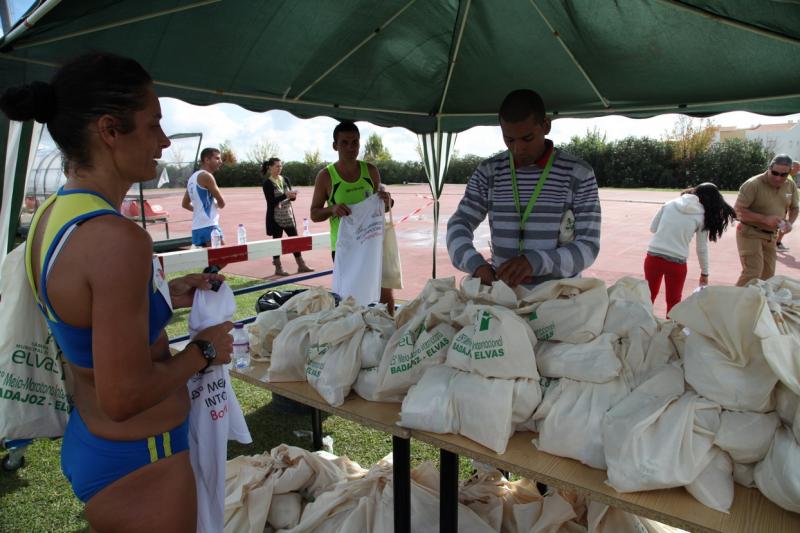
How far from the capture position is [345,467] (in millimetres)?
2486

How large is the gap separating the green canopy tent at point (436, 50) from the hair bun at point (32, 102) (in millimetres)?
842

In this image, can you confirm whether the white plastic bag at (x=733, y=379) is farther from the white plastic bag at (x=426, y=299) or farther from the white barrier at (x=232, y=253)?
the white barrier at (x=232, y=253)

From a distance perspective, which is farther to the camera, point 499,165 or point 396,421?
point 499,165

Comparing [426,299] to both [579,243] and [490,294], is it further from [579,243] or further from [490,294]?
[579,243]

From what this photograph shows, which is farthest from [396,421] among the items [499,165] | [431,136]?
[431,136]

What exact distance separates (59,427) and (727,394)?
74.8 inches

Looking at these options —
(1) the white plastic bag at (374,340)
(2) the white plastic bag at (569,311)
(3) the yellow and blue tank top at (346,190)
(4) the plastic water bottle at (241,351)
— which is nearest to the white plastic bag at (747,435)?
(2) the white plastic bag at (569,311)

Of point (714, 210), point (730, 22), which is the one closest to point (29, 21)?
point (730, 22)

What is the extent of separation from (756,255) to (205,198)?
680cm

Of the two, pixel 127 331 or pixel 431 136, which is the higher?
pixel 431 136

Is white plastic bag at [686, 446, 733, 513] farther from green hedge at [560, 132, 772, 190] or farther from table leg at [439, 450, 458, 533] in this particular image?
green hedge at [560, 132, 772, 190]

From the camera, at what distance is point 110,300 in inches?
38.5

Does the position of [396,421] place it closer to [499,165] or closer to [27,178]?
[499,165]

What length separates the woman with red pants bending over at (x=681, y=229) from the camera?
4.84m
